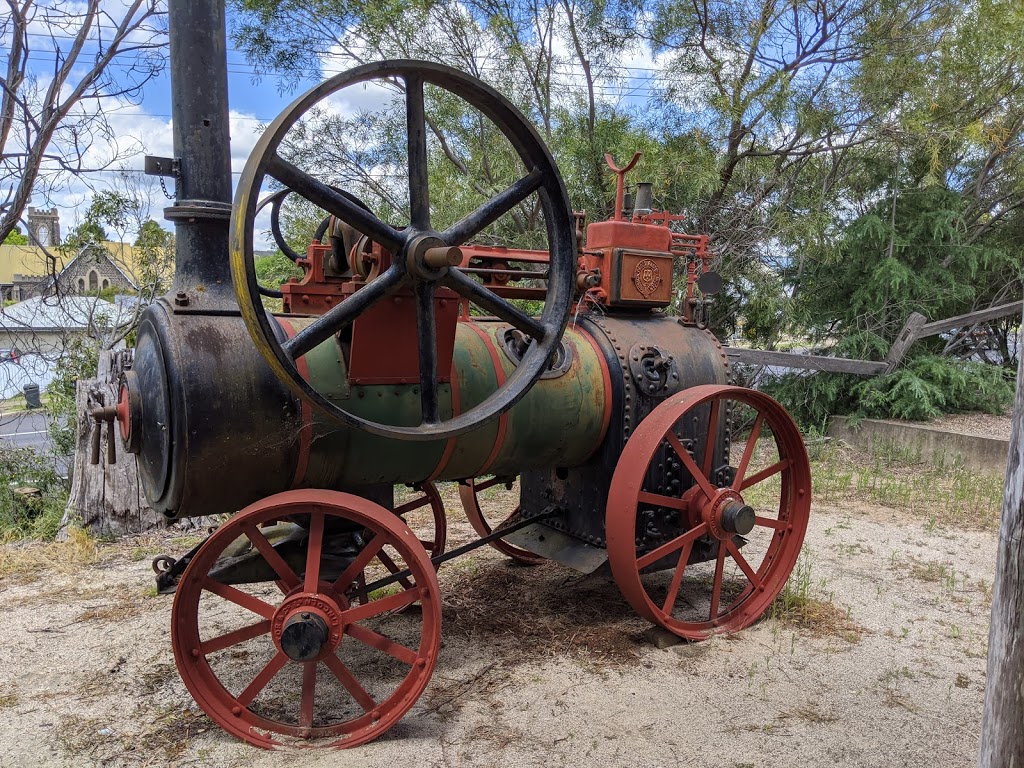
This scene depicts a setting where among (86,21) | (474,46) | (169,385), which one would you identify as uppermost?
(474,46)

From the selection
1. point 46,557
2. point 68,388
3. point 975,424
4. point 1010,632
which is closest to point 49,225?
point 68,388

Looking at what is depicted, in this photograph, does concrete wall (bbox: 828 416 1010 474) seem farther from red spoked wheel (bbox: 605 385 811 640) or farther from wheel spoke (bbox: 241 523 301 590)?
wheel spoke (bbox: 241 523 301 590)

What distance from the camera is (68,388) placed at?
19.2 ft

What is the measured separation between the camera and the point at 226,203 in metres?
2.95

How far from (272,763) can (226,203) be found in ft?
6.31

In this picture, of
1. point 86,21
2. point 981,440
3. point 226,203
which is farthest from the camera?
point 981,440

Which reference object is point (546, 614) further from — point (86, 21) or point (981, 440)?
point (981, 440)

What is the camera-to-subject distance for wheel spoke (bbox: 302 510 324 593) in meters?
2.61

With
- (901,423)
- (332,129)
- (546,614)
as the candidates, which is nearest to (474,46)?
(332,129)

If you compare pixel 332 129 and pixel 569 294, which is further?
pixel 332 129

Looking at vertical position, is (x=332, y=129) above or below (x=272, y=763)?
above

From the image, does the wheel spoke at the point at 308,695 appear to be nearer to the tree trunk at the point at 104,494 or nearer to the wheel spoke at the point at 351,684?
the wheel spoke at the point at 351,684

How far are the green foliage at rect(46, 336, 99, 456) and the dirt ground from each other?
5.70 feet

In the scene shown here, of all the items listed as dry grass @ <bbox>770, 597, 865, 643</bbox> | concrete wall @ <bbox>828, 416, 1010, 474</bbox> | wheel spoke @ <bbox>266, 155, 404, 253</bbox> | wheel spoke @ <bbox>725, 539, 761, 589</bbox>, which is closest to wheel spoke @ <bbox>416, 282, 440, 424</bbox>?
wheel spoke @ <bbox>266, 155, 404, 253</bbox>
